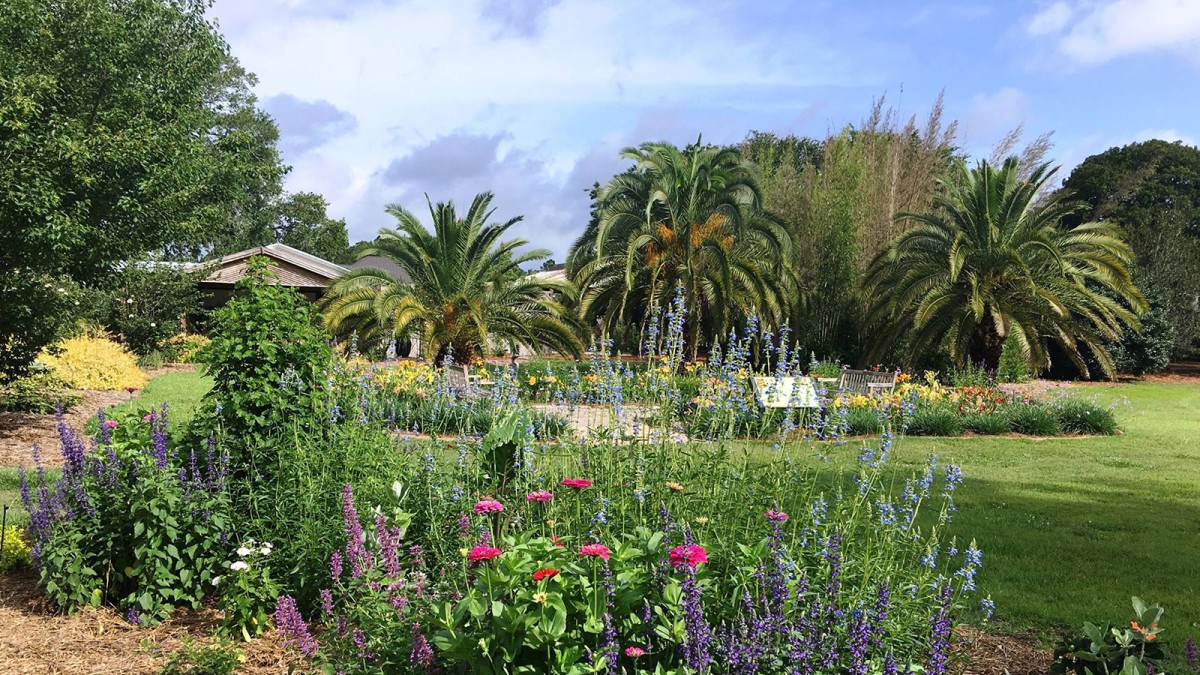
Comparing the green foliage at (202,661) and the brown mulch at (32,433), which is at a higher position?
the brown mulch at (32,433)

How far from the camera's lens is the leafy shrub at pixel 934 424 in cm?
1219

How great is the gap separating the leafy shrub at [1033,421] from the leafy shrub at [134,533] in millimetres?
12027

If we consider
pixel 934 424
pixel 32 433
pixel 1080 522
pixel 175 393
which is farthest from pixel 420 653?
pixel 175 393

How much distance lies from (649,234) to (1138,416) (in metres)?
10.4

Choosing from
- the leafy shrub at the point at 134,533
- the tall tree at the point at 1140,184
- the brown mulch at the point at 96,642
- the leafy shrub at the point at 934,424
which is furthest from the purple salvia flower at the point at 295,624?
the tall tree at the point at 1140,184

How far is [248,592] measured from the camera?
371 centimetres

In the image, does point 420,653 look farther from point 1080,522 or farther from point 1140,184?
point 1140,184

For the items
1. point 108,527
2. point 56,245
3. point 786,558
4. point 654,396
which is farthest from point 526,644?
point 56,245

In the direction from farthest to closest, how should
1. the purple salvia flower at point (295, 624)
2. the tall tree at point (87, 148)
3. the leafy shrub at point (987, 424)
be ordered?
the leafy shrub at point (987, 424) → the tall tree at point (87, 148) → the purple salvia flower at point (295, 624)

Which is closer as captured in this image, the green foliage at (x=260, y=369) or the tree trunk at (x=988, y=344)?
the green foliage at (x=260, y=369)

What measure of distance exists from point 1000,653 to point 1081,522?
392 cm

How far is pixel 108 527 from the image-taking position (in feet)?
13.3

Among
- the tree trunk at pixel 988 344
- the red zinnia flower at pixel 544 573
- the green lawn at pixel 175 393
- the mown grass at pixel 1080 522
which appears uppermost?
the tree trunk at pixel 988 344

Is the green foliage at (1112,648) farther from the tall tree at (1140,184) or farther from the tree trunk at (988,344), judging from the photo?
the tall tree at (1140,184)
